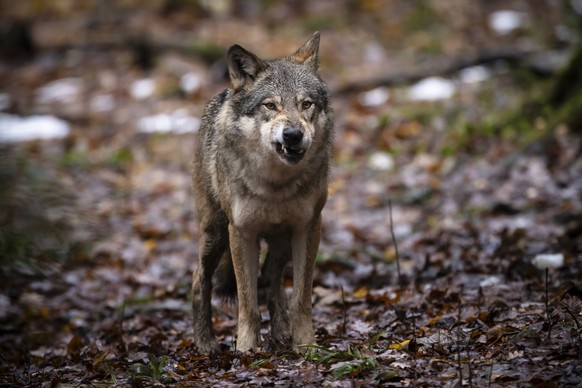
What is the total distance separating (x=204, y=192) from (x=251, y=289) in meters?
1.20

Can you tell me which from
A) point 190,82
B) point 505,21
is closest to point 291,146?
point 190,82

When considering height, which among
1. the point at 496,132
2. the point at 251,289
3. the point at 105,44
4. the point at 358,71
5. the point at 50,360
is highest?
the point at 105,44

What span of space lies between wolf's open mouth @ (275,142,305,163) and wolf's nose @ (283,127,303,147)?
0.05 m

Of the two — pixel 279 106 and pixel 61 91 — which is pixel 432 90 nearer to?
pixel 279 106

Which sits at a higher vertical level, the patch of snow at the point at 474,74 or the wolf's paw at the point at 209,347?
the patch of snow at the point at 474,74

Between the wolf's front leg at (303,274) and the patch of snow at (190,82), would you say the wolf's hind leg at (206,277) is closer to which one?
the wolf's front leg at (303,274)

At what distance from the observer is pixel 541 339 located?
16.4ft

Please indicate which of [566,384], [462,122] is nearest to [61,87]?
[462,122]

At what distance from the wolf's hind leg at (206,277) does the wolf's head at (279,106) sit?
1.14 metres

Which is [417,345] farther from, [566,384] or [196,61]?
[196,61]

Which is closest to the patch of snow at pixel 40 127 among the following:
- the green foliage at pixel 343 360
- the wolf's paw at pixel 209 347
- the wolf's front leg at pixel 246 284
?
the wolf's paw at pixel 209 347

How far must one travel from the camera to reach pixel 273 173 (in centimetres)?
589

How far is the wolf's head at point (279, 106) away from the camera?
5.67 meters

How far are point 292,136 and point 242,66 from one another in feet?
3.16
